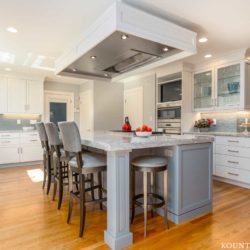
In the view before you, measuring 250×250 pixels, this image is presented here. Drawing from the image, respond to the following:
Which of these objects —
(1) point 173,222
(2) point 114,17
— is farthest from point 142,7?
(1) point 173,222

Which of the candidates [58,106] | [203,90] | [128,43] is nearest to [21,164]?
[58,106]

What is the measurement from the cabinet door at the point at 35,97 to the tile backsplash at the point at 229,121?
444cm

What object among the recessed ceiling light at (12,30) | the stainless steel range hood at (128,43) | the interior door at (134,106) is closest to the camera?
the stainless steel range hood at (128,43)

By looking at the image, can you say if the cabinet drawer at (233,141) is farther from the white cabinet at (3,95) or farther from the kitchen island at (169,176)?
the white cabinet at (3,95)

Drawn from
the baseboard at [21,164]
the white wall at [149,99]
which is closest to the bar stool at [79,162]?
the white wall at [149,99]

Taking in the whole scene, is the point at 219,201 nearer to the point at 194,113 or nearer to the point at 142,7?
the point at 194,113

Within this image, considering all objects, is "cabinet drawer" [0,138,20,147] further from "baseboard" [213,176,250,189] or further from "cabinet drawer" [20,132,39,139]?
"baseboard" [213,176,250,189]

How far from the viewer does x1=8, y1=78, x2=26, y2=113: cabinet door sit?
207 inches

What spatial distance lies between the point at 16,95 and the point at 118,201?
15.7ft

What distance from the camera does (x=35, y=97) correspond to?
5.55 metres

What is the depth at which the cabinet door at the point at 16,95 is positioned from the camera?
5262 mm

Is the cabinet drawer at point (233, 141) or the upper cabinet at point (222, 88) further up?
the upper cabinet at point (222, 88)

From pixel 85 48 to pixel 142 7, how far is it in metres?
0.82

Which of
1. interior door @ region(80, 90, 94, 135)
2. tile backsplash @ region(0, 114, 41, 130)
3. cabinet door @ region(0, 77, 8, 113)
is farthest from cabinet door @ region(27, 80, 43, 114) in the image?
interior door @ region(80, 90, 94, 135)
